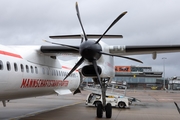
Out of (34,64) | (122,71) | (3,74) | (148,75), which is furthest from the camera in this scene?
(122,71)

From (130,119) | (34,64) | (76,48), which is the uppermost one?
(76,48)

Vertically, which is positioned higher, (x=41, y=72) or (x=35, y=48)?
(x=35, y=48)

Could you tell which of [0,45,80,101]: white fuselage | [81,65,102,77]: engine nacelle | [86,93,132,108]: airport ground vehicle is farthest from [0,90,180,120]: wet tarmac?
[81,65,102,77]: engine nacelle

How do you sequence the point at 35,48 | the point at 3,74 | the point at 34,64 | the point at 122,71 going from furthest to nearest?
1. the point at 122,71
2. the point at 35,48
3. the point at 34,64
4. the point at 3,74

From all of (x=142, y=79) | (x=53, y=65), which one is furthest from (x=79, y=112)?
(x=142, y=79)

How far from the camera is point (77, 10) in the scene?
11.6m

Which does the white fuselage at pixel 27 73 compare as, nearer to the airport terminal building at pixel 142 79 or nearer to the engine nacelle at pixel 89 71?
the engine nacelle at pixel 89 71

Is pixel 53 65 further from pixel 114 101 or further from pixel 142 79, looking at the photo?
pixel 142 79

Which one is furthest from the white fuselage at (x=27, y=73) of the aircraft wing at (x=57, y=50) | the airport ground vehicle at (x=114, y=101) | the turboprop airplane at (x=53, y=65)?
the airport ground vehicle at (x=114, y=101)

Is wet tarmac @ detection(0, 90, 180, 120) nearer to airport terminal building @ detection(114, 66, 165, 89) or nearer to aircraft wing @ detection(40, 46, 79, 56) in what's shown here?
aircraft wing @ detection(40, 46, 79, 56)

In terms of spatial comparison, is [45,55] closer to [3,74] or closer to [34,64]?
[34,64]

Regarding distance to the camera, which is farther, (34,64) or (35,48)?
(35,48)

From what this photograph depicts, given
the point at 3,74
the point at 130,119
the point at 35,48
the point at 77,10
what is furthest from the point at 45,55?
the point at 130,119

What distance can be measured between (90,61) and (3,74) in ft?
12.9
